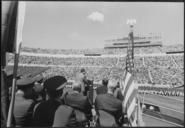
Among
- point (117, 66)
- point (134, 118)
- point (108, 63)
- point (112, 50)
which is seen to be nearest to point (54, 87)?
point (134, 118)

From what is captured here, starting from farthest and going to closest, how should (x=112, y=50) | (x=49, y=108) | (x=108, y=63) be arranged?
(x=112, y=50) < (x=108, y=63) < (x=49, y=108)

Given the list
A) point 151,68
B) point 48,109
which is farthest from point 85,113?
point 151,68

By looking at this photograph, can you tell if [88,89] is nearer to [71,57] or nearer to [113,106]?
[113,106]

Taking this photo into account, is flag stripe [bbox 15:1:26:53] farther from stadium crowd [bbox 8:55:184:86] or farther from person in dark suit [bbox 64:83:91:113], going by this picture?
stadium crowd [bbox 8:55:184:86]

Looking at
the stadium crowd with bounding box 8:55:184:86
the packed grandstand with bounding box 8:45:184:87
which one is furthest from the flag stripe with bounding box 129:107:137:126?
the packed grandstand with bounding box 8:45:184:87

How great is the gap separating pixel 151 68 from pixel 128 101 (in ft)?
135

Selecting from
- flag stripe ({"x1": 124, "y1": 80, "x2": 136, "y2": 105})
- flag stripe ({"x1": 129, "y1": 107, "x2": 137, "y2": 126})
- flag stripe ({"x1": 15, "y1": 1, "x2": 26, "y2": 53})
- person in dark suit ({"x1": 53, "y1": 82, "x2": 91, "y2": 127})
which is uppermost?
flag stripe ({"x1": 15, "y1": 1, "x2": 26, "y2": 53})

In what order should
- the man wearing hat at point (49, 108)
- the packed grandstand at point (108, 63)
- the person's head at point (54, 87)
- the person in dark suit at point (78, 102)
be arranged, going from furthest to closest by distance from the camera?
the packed grandstand at point (108, 63), the person in dark suit at point (78, 102), the person's head at point (54, 87), the man wearing hat at point (49, 108)

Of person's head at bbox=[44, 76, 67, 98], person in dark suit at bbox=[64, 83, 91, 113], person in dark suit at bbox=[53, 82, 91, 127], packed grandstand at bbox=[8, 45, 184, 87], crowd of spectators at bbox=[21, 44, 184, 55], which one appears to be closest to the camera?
person in dark suit at bbox=[53, 82, 91, 127]

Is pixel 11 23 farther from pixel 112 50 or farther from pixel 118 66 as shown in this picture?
pixel 112 50

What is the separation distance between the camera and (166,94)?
2577cm

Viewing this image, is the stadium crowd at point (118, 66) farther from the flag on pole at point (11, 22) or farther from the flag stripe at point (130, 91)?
A: the flag on pole at point (11, 22)

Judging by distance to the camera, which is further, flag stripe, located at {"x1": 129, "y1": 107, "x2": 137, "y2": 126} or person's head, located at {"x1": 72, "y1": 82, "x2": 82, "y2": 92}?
person's head, located at {"x1": 72, "y1": 82, "x2": 82, "y2": 92}

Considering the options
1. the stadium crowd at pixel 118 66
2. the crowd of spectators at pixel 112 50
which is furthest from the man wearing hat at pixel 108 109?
the crowd of spectators at pixel 112 50
